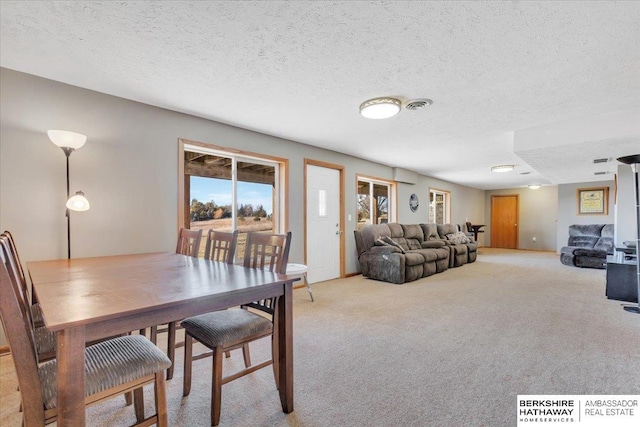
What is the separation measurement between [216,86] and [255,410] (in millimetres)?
2518

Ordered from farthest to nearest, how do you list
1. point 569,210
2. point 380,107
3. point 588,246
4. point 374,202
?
1. point 569,210
2. point 588,246
3. point 374,202
4. point 380,107

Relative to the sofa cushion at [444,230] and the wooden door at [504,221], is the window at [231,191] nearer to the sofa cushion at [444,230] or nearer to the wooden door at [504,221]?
the sofa cushion at [444,230]

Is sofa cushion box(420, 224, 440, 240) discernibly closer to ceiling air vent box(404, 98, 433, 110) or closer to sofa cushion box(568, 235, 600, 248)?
sofa cushion box(568, 235, 600, 248)

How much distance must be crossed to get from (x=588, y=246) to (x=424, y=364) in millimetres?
7541

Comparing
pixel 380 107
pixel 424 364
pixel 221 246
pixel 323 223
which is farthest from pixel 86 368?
pixel 323 223

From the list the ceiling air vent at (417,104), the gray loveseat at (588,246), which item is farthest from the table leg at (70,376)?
the gray loveseat at (588,246)

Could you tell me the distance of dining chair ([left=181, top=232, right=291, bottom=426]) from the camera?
5.11 feet

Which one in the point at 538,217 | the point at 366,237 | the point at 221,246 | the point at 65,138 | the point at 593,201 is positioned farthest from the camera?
the point at 538,217

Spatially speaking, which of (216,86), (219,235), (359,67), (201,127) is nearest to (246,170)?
(201,127)

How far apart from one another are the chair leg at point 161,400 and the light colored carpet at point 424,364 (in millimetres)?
394

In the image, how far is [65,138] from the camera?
2.30m

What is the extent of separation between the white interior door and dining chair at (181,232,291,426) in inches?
107

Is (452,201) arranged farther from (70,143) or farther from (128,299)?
(128,299)

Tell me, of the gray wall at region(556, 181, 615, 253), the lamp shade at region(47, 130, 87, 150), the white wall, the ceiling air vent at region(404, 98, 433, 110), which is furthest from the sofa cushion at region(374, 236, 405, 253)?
the gray wall at region(556, 181, 615, 253)
